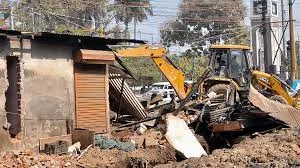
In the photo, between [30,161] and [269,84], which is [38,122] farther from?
[269,84]

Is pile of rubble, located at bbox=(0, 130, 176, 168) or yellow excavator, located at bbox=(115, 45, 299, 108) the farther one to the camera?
yellow excavator, located at bbox=(115, 45, 299, 108)

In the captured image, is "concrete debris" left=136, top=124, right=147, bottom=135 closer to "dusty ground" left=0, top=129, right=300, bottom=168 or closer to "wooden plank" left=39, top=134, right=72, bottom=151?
"dusty ground" left=0, top=129, right=300, bottom=168

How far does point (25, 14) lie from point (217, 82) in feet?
103

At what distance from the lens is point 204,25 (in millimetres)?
58094

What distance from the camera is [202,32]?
58500mm

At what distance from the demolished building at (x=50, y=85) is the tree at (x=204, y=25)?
42626 mm

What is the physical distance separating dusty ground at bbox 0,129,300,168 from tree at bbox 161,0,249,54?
4311 cm

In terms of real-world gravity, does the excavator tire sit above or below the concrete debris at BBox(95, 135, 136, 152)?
above

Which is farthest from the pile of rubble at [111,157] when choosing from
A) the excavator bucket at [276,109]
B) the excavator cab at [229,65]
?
the excavator cab at [229,65]

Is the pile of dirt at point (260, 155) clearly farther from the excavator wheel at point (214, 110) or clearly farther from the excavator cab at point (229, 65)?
the excavator cab at point (229, 65)

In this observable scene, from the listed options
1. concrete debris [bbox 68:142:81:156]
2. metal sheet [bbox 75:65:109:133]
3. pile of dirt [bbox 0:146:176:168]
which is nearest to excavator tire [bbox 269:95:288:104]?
pile of dirt [bbox 0:146:176:168]

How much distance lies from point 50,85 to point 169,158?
368 centimetres

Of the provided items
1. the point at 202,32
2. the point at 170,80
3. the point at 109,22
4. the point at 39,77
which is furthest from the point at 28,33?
the point at 202,32

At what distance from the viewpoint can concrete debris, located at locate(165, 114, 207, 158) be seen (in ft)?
44.3
